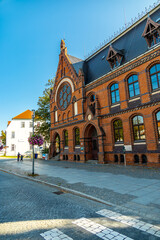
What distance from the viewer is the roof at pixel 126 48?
15.8m

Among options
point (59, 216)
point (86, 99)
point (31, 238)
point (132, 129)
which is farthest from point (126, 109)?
point (31, 238)

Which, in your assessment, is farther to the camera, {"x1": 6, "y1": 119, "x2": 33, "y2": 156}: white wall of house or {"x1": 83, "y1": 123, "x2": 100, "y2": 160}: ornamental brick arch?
{"x1": 6, "y1": 119, "x2": 33, "y2": 156}: white wall of house

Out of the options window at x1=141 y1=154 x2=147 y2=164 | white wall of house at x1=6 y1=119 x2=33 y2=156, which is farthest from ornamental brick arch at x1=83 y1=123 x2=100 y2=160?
white wall of house at x1=6 y1=119 x2=33 y2=156

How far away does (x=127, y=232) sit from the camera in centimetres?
362

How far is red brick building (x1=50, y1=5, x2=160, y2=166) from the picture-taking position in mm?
13930

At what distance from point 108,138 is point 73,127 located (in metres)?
7.10

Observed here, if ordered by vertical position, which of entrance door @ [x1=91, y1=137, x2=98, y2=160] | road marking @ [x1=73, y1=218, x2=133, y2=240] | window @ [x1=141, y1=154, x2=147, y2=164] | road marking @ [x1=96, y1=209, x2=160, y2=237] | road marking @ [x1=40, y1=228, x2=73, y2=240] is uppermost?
entrance door @ [x1=91, y1=137, x2=98, y2=160]

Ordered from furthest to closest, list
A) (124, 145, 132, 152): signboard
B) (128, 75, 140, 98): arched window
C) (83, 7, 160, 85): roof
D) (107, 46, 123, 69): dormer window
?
(107, 46, 123, 69): dormer window < (83, 7, 160, 85): roof < (128, 75, 140, 98): arched window < (124, 145, 132, 152): signboard

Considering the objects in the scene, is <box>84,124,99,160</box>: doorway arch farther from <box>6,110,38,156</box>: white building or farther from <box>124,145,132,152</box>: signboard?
<box>6,110,38,156</box>: white building

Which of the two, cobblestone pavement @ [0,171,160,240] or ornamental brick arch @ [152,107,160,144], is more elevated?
ornamental brick arch @ [152,107,160,144]

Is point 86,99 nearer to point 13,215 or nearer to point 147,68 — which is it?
point 147,68

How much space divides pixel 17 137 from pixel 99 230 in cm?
4497

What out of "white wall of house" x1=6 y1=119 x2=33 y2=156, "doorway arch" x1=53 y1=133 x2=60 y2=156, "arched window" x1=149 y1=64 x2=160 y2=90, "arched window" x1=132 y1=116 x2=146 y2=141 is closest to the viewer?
"arched window" x1=149 y1=64 x2=160 y2=90

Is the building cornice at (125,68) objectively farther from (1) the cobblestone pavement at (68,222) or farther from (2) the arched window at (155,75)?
(1) the cobblestone pavement at (68,222)
